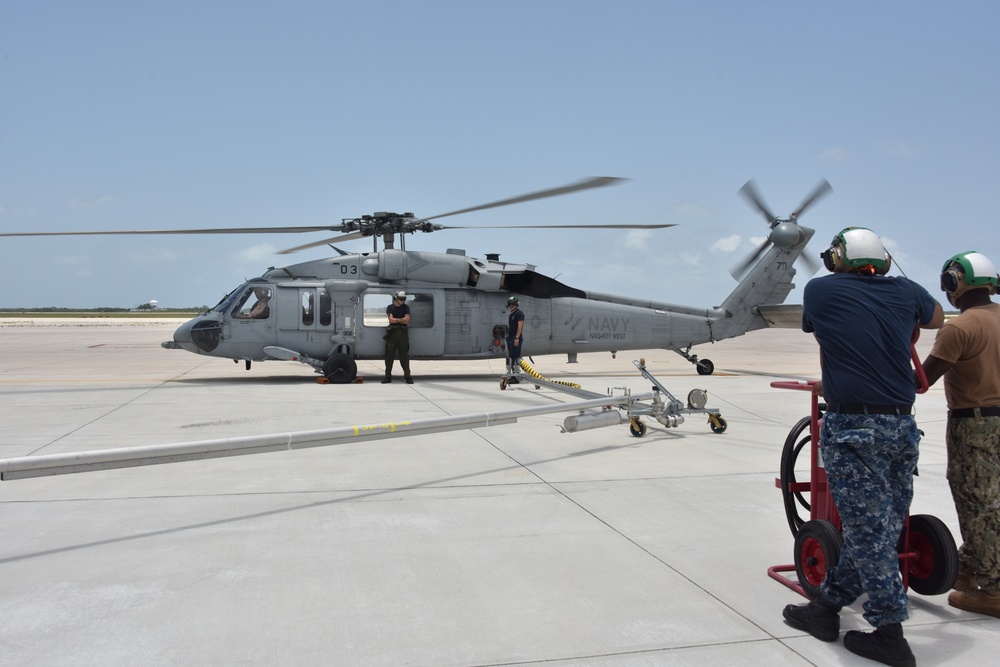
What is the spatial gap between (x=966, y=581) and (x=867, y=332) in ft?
4.75

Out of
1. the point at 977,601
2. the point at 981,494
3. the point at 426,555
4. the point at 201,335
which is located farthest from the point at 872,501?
the point at 201,335

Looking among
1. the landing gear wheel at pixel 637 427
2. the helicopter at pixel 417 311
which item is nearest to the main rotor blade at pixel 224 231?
the helicopter at pixel 417 311

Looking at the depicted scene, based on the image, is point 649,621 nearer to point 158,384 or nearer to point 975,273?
point 975,273

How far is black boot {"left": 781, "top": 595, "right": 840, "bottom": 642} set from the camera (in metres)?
3.14

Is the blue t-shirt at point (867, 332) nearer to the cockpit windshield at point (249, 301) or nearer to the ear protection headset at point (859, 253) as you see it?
the ear protection headset at point (859, 253)

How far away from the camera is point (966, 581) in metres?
3.56

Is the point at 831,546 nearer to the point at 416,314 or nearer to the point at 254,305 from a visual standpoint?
the point at 416,314

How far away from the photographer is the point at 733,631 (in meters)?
3.20

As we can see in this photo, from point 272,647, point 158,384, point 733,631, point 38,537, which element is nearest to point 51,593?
point 38,537

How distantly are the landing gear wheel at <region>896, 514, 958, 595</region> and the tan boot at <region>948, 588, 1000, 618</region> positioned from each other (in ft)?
0.89

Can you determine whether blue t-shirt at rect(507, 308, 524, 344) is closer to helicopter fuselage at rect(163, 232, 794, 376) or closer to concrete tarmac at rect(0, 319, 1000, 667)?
helicopter fuselage at rect(163, 232, 794, 376)

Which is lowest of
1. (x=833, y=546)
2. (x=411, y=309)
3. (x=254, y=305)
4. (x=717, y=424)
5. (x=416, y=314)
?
(x=717, y=424)

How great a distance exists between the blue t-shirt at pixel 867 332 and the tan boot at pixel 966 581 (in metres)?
1.07

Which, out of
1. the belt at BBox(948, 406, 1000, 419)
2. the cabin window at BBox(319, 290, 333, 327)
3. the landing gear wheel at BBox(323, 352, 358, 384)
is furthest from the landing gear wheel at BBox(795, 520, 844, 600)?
the cabin window at BBox(319, 290, 333, 327)
